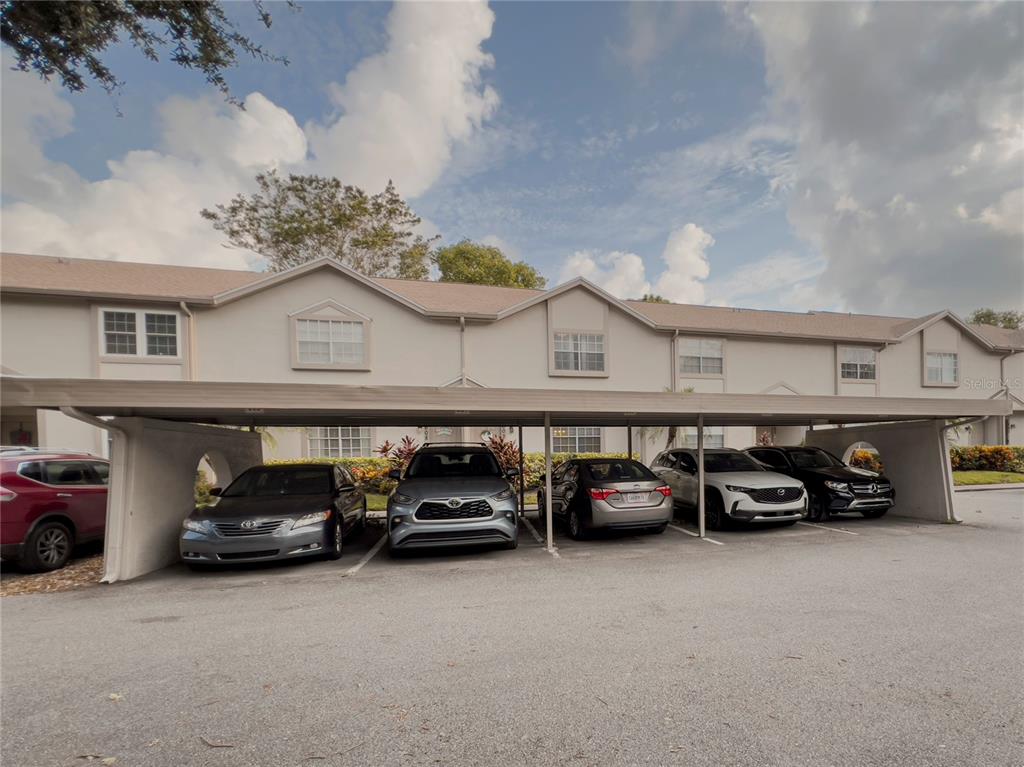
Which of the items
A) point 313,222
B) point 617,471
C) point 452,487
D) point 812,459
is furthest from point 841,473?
point 313,222

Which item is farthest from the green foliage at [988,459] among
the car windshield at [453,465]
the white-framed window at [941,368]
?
the car windshield at [453,465]

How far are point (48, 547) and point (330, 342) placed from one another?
9817 millimetres

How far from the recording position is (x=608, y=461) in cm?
938

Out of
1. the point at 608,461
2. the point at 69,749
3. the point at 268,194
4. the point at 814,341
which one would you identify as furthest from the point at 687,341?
the point at 268,194

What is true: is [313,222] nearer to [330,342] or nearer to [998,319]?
[330,342]

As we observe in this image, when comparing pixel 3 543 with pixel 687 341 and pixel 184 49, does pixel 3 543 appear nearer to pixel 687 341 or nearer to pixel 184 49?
pixel 184 49

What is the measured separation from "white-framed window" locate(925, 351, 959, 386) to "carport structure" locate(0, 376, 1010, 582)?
15.7m

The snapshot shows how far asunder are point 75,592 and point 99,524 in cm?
223

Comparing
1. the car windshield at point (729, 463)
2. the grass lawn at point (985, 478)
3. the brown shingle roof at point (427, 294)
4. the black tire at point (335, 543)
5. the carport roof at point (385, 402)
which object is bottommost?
the grass lawn at point (985, 478)

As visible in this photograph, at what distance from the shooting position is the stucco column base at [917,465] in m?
10.5

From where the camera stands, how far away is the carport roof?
20.0 ft

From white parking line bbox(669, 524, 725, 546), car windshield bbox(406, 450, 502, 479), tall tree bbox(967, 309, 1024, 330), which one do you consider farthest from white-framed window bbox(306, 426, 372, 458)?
tall tree bbox(967, 309, 1024, 330)

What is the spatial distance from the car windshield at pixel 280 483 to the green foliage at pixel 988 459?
25.5 metres

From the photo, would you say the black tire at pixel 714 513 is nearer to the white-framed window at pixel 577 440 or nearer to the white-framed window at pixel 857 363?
the white-framed window at pixel 577 440
